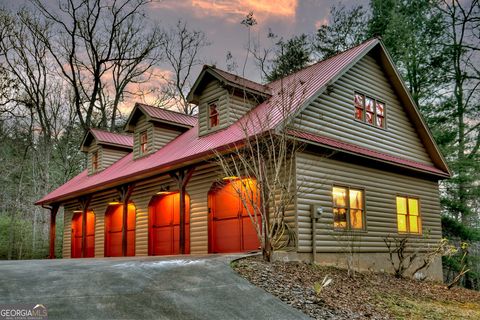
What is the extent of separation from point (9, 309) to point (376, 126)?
42.1ft

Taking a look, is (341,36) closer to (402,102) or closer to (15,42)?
(402,102)

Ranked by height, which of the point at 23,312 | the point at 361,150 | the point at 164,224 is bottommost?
the point at 23,312

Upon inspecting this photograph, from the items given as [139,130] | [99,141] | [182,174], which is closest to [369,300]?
[182,174]

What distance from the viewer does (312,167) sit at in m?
12.9

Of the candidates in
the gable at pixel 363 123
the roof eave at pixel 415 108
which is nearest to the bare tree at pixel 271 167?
the gable at pixel 363 123

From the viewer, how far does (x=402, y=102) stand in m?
17.7

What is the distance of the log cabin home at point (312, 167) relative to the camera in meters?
13.0

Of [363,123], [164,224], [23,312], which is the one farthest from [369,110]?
[23,312]

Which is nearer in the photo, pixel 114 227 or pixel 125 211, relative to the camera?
pixel 125 211

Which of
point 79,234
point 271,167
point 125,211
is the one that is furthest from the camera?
point 79,234

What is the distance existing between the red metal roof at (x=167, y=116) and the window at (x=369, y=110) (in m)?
7.41

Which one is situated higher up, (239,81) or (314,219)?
(239,81)

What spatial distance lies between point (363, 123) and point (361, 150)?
1.54 metres

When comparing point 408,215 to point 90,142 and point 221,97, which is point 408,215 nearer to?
point 221,97
